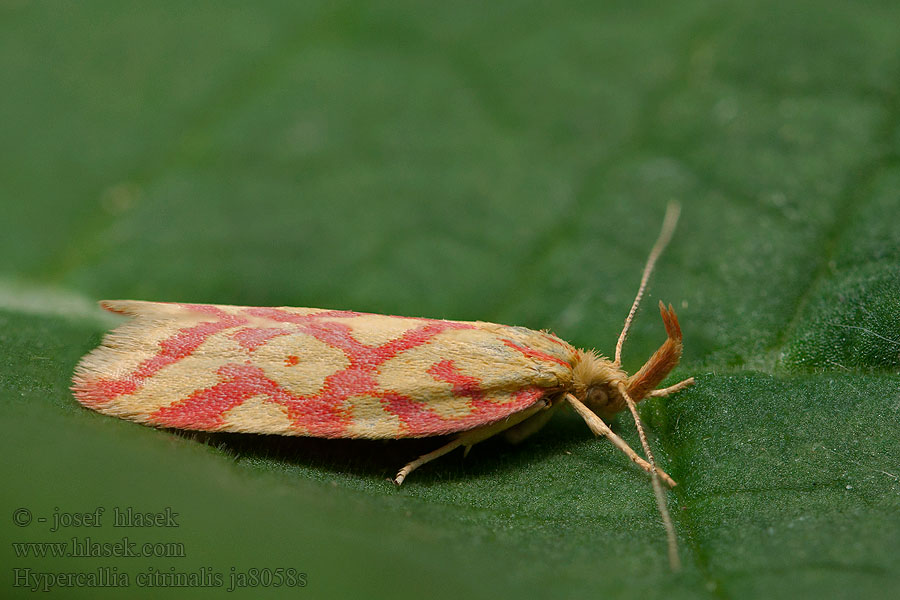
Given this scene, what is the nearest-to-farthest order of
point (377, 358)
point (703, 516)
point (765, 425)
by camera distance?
point (703, 516), point (765, 425), point (377, 358)

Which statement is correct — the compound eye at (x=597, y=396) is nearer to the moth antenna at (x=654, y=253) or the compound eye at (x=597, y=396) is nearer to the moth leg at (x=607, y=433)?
the moth leg at (x=607, y=433)

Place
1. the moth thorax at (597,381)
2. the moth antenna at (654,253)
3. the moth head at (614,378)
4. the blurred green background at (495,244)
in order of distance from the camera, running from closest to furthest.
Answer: the blurred green background at (495,244) → the moth head at (614,378) → the moth thorax at (597,381) → the moth antenna at (654,253)

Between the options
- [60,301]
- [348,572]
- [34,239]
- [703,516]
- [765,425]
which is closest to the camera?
[348,572]

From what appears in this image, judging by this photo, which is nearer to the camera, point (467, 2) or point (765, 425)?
point (765, 425)

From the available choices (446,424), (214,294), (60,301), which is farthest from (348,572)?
(60,301)

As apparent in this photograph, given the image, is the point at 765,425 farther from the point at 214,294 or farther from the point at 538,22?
the point at 538,22

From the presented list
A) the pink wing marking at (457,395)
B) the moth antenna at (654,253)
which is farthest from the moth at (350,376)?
the moth antenna at (654,253)

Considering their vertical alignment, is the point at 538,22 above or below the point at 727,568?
above

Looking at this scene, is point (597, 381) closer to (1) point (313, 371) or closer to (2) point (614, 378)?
(2) point (614, 378)
